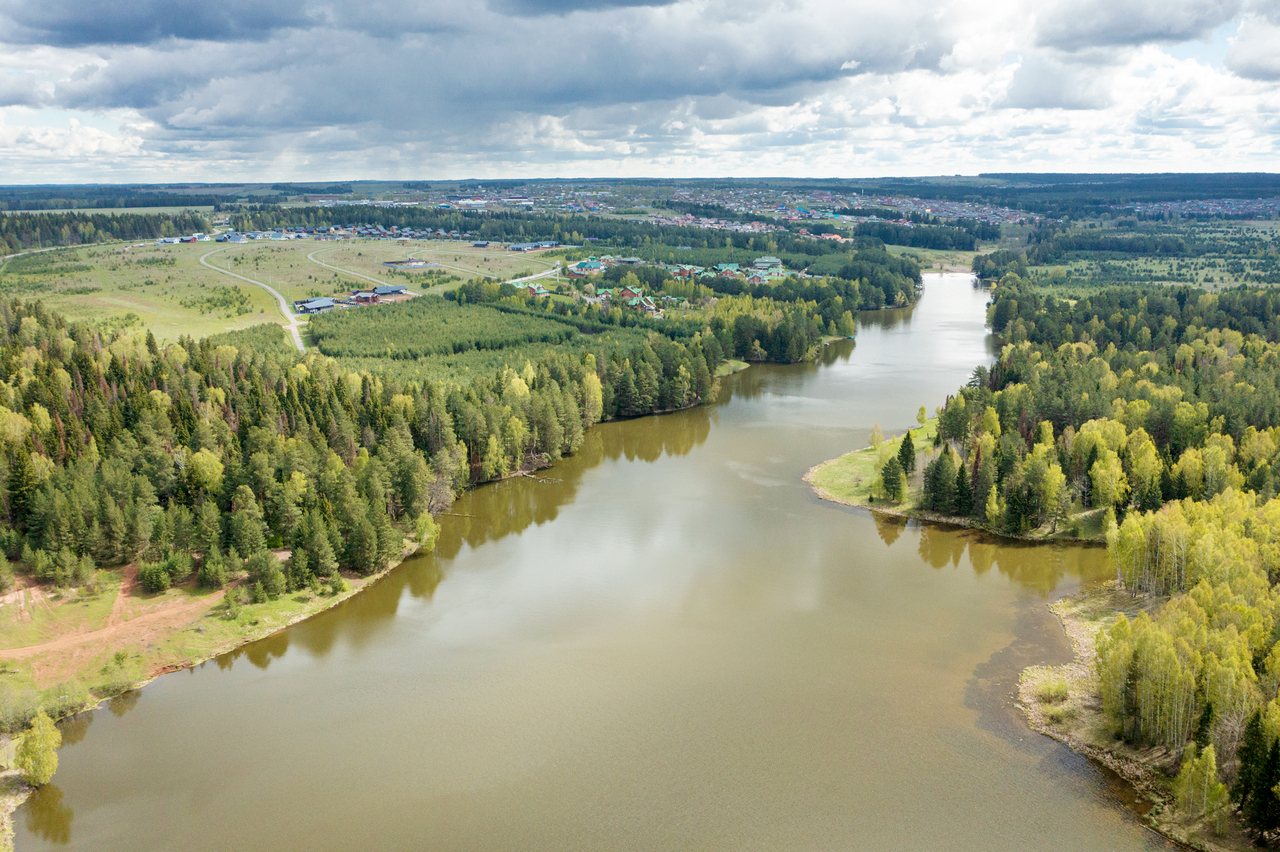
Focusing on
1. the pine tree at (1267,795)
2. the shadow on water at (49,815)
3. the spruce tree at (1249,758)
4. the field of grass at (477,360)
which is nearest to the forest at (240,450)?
the shadow on water at (49,815)

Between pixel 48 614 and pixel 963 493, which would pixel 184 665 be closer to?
pixel 48 614

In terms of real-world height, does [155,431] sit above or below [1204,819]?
above

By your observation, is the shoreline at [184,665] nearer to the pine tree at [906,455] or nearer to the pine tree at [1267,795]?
the pine tree at [906,455]

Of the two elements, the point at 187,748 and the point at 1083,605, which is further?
the point at 1083,605

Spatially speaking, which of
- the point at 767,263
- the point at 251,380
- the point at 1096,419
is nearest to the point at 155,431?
the point at 251,380

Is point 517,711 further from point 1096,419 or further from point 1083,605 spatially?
point 1096,419

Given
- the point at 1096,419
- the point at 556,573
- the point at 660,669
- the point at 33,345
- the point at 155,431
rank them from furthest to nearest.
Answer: the point at 33,345, the point at 1096,419, the point at 155,431, the point at 556,573, the point at 660,669

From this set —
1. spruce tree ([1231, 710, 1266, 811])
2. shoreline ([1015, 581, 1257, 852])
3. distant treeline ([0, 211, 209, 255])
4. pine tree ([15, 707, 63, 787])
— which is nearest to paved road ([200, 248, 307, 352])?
distant treeline ([0, 211, 209, 255])

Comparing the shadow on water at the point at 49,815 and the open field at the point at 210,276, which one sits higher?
the open field at the point at 210,276
